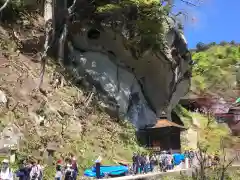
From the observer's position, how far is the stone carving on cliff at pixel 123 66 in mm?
26312

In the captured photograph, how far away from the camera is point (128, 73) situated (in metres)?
29.2

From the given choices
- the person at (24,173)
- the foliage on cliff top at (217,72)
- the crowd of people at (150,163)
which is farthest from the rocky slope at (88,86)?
the foliage on cliff top at (217,72)

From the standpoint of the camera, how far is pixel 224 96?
54.9m

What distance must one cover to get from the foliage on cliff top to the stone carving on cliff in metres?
23.4

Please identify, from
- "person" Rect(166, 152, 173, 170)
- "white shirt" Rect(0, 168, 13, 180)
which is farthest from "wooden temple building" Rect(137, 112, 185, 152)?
"white shirt" Rect(0, 168, 13, 180)

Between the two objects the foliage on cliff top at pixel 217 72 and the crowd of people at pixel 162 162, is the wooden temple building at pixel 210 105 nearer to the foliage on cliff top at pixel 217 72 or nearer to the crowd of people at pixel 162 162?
the foliage on cliff top at pixel 217 72

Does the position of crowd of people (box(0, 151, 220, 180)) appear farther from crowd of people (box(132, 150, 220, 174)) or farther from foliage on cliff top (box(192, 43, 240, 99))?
foliage on cliff top (box(192, 43, 240, 99))

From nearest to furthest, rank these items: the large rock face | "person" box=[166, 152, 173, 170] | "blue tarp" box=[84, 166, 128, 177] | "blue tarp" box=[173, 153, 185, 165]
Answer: "blue tarp" box=[84, 166, 128, 177] < "person" box=[166, 152, 173, 170] < "blue tarp" box=[173, 153, 185, 165] < the large rock face

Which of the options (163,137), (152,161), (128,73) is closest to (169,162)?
(152,161)

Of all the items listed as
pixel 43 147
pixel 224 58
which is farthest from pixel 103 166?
pixel 224 58

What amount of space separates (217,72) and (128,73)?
35.9 meters

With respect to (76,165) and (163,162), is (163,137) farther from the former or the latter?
(76,165)

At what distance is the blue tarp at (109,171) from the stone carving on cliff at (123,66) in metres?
7.76

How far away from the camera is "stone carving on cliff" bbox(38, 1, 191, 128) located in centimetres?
2631
